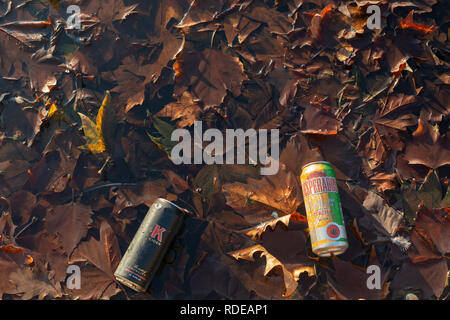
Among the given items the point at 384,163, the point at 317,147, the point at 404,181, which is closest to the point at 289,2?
the point at 317,147

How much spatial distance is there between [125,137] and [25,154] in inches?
29.5

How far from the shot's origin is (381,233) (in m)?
2.23

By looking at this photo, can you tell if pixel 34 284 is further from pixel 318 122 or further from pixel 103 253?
pixel 318 122

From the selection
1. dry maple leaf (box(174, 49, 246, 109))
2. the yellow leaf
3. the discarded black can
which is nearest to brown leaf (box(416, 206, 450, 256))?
dry maple leaf (box(174, 49, 246, 109))

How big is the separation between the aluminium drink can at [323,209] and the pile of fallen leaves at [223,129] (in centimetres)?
11

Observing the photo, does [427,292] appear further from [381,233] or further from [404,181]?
[404,181]

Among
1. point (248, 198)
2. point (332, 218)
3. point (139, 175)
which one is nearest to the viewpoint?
point (332, 218)

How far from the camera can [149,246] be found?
2.18 meters

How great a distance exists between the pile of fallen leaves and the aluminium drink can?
0.36 feet

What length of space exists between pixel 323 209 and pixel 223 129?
2.80 ft

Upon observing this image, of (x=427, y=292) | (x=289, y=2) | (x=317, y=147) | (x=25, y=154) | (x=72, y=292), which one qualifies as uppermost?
(x=289, y=2)

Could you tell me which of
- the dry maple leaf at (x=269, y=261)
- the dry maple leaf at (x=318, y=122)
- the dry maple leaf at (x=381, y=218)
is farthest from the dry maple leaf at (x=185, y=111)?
the dry maple leaf at (x=381, y=218)

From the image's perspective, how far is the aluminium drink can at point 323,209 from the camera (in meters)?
2.09

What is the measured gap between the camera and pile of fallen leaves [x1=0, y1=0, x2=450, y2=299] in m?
2.24
